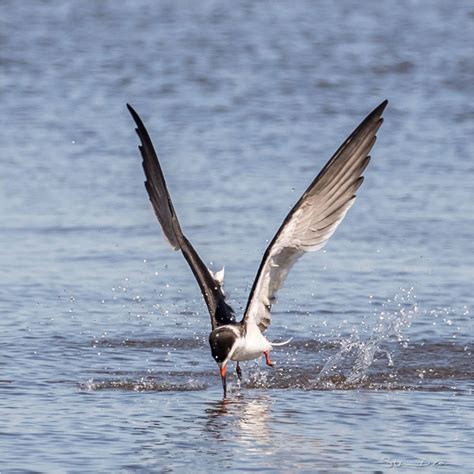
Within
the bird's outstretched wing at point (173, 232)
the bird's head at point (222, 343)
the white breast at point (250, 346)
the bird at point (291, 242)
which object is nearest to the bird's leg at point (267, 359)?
the bird at point (291, 242)

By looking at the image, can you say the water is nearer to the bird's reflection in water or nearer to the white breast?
the bird's reflection in water

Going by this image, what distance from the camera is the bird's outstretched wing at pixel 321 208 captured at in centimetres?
871

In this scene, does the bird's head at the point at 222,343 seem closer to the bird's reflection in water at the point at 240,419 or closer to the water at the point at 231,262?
the bird's reflection in water at the point at 240,419

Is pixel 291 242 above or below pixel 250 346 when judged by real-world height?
above

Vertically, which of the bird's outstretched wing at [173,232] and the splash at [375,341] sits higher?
the bird's outstretched wing at [173,232]

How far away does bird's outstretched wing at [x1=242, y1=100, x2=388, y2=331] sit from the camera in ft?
28.6

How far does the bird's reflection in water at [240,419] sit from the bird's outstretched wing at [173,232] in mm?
495

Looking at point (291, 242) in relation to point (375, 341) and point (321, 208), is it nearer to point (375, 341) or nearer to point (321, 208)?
point (321, 208)

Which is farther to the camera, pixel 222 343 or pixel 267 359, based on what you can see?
pixel 267 359

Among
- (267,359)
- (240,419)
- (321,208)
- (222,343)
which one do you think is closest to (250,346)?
(222,343)

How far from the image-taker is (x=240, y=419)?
834 cm

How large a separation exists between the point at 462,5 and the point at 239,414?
20.8 m

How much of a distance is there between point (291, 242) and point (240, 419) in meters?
1.10

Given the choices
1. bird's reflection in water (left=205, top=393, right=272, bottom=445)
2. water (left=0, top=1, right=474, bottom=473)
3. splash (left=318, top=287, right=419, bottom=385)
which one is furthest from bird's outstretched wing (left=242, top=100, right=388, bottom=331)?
splash (left=318, top=287, right=419, bottom=385)
